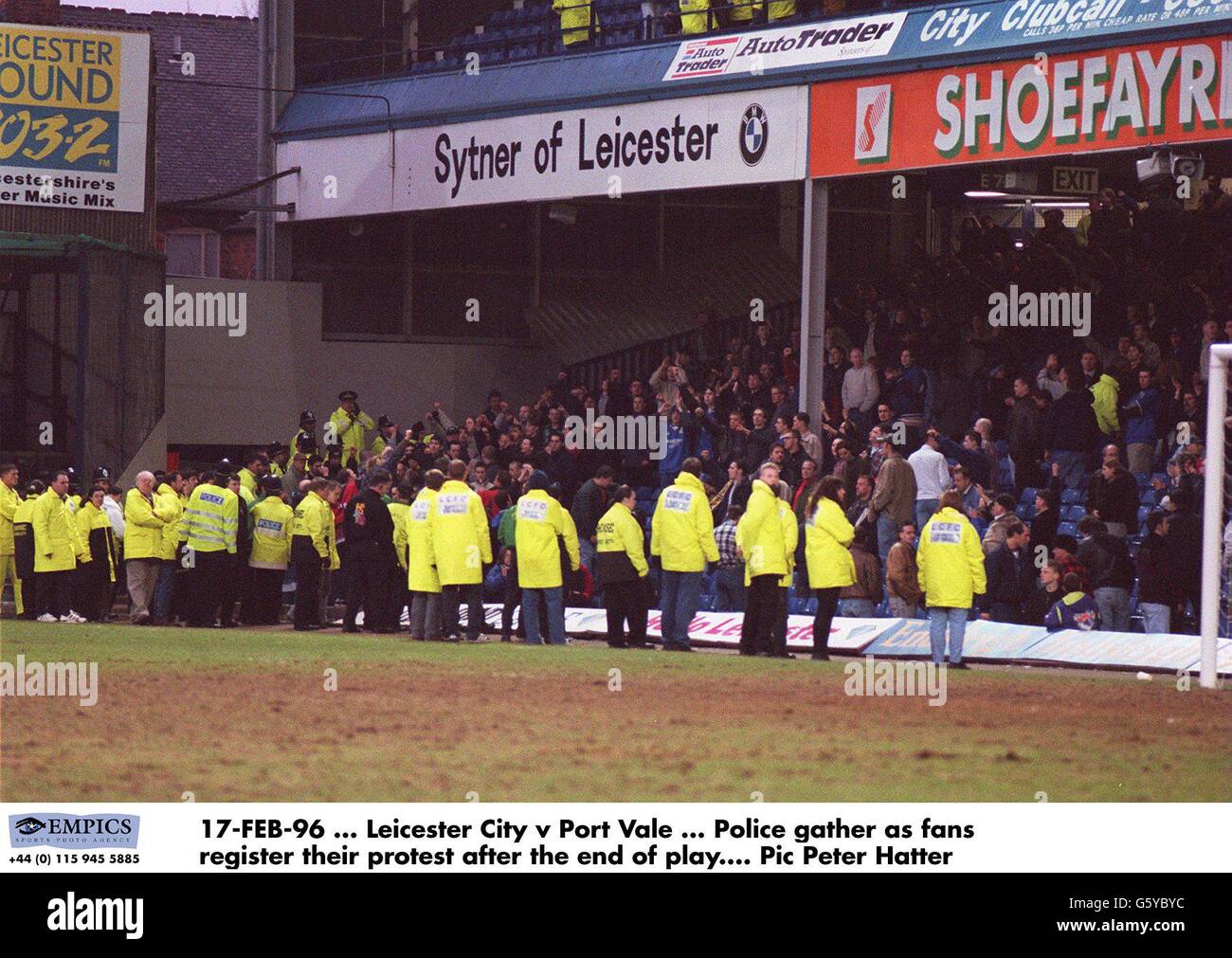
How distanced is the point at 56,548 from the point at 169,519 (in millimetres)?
1338

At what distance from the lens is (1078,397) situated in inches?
942

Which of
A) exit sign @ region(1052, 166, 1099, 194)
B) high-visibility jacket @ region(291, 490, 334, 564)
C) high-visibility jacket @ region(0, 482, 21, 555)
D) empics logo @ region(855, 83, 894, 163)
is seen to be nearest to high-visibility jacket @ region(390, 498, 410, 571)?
high-visibility jacket @ region(291, 490, 334, 564)

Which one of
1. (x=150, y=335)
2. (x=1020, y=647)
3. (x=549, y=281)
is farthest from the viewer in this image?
(x=549, y=281)

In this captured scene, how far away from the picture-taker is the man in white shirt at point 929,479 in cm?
2366

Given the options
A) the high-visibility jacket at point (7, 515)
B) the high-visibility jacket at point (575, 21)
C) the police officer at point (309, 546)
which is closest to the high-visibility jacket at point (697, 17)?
the high-visibility jacket at point (575, 21)

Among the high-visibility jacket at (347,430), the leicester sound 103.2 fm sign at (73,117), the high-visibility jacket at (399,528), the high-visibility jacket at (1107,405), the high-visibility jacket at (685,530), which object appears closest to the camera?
the high-visibility jacket at (685,530)

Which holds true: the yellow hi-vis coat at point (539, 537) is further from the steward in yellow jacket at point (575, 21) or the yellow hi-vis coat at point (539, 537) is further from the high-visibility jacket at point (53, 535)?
the steward in yellow jacket at point (575, 21)

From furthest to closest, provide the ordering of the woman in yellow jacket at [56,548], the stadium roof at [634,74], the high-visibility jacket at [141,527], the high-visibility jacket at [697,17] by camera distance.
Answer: the high-visibility jacket at [697,17], the high-visibility jacket at [141,527], the woman in yellow jacket at [56,548], the stadium roof at [634,74]

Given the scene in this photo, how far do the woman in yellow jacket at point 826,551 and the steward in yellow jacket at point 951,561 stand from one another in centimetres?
88

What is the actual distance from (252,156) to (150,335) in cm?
2459

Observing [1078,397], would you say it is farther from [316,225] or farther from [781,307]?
[316,225]

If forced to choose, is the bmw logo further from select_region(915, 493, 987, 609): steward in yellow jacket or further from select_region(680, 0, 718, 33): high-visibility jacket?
select_region(915, 493, 987, 609): steward in yellow jacket

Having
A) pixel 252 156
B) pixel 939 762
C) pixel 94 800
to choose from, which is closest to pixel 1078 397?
pixel 939 762

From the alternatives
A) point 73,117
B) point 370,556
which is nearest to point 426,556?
point 370,556
